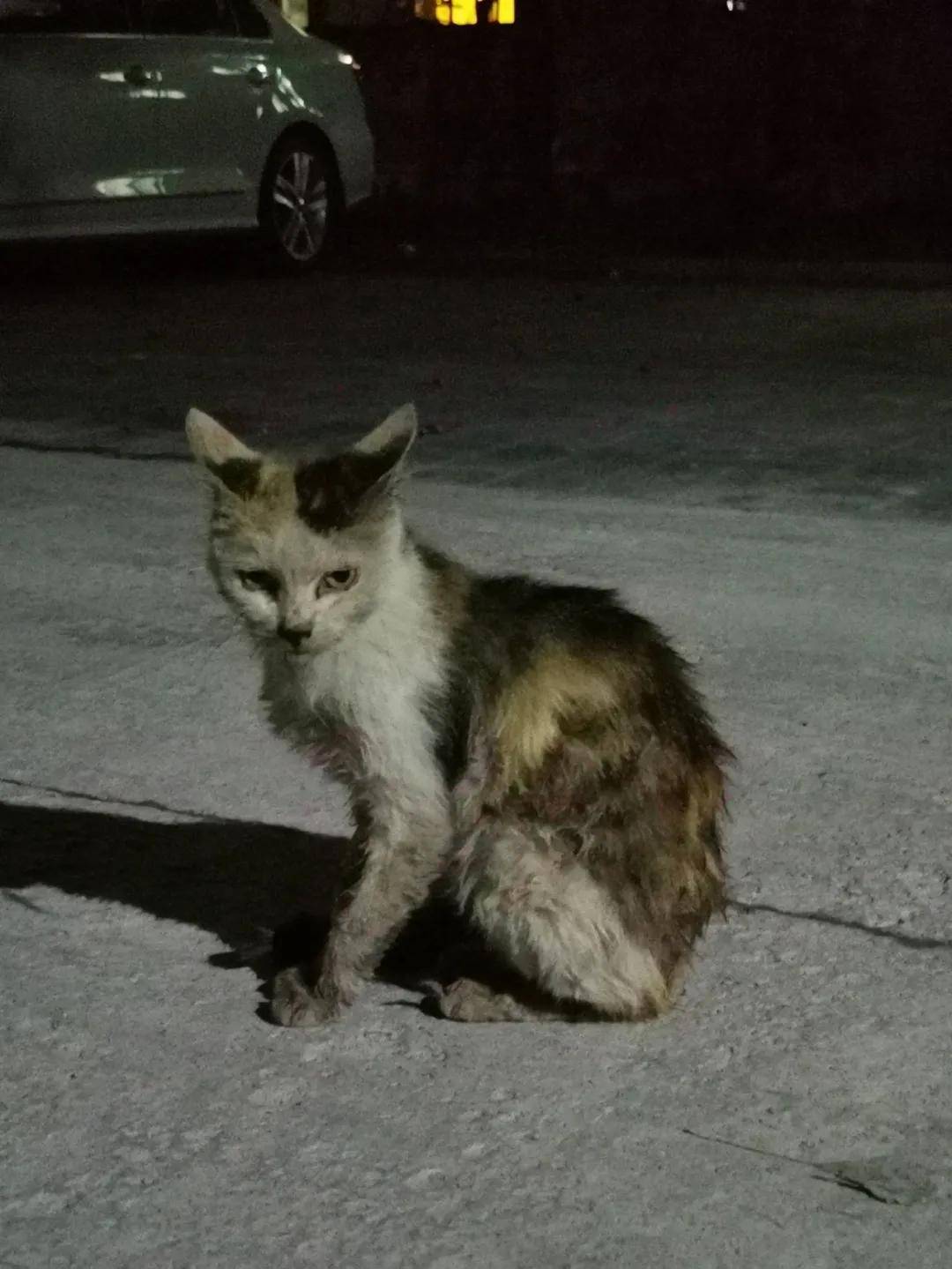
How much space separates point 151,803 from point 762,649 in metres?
2.06

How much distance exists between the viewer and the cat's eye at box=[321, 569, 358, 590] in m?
3.96

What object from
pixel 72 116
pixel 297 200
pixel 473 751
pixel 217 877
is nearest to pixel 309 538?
pixel 473 751

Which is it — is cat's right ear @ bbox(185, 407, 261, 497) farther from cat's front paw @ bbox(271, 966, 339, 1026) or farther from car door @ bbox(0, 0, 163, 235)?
car door @ bbox(0, 0, 163, 235)

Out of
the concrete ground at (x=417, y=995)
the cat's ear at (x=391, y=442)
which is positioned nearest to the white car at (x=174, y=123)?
the concrete ground at (x=417, y=995)

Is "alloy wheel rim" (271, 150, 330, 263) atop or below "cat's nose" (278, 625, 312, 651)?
below

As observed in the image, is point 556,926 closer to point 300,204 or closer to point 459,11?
point 300,204

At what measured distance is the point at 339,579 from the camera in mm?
3969

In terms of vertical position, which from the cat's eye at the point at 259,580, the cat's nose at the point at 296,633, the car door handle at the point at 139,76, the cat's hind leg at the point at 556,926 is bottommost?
the cat's hind leg at the point at 556,926

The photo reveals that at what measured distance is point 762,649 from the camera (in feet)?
20.8

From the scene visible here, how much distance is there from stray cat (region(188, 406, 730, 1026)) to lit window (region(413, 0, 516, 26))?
1868 cm

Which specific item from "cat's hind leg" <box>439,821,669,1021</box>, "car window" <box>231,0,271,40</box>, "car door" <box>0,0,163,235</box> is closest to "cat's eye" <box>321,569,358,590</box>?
"cat's hind leg" <box>439,821,669,1021</box>

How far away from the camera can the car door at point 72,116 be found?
1385cm

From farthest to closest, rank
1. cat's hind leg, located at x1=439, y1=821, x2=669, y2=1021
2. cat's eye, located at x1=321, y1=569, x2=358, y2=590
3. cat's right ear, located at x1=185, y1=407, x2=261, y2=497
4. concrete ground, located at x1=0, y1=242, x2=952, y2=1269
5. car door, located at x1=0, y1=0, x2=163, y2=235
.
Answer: car door, located at x1=0, y1=0, x2=163, y2=235 < cat's right ear, located at x1=185, y1=407, x2=261, y2=497 < cat's eye, located at x1=321, y1=569, x2=358, y2=590 < cat's hind leg, located at x1=439, y1=821, x2=669, y2=1021 < concrete ground, located at x1=0, y1=242, x2=952, y2=1269

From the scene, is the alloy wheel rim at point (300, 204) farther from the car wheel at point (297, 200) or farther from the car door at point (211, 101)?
the car door at point (211, 101)
